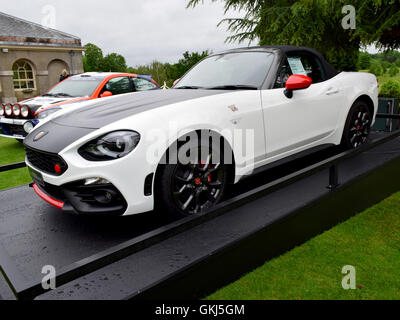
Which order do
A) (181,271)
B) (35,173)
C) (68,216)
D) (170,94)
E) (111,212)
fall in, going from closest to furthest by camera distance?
(181,271)
(111,212)
(35,173)
(68,216)
(170,94)

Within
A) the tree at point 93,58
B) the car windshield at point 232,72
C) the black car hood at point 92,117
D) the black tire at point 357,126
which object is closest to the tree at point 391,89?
the black tire at point 357,126

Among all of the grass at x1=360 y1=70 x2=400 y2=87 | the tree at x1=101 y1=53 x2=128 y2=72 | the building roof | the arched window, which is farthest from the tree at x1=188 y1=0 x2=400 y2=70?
the tree at x1=101 y1=53 x2=128 y2=72

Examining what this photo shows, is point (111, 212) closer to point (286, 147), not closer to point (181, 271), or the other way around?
point (181, 271)

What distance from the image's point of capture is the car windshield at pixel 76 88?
7.89 m

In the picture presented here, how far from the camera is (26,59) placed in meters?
22.7

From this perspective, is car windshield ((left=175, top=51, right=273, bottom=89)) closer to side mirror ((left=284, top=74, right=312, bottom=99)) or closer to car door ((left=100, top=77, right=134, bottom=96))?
side mirror ((left=284, top=74, right=312, bottom=99))

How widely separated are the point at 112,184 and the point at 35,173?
766mm

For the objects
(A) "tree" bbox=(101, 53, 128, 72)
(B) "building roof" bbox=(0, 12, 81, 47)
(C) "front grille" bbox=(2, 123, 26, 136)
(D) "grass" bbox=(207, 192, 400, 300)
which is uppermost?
(A) "tree" bbox=(101, 53, 128, 72)

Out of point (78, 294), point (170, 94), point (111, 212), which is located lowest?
point (78, 294)

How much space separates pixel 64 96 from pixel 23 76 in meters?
17.5

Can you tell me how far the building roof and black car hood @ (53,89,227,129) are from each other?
21.7 meters

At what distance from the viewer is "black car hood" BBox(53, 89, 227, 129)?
2.63 meters

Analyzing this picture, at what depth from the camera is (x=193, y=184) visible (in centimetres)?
271

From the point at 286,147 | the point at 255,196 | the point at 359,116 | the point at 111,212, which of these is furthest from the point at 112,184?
the point at 359,116
